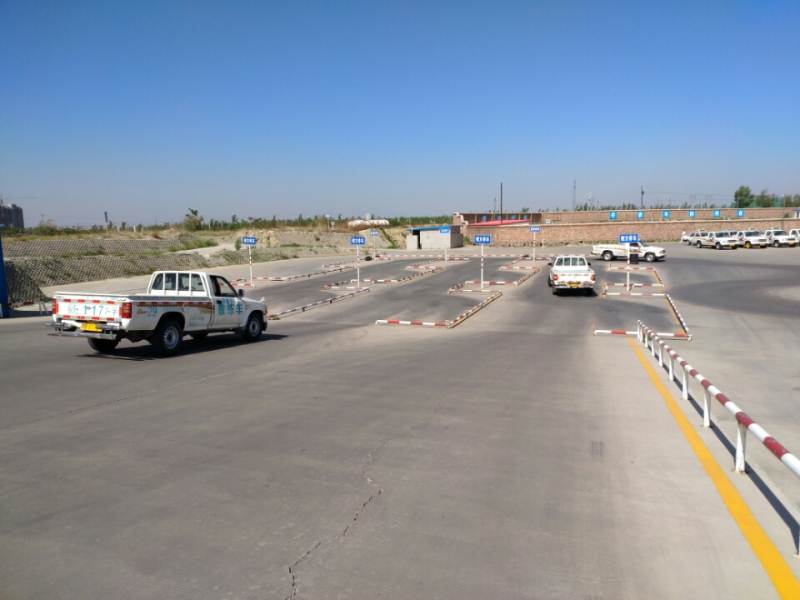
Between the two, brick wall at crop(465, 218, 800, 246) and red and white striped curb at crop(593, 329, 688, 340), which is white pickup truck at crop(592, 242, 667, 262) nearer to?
brick wall at crop(465, 218, 800, 246)

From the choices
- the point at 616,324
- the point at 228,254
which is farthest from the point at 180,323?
the point at 228,254

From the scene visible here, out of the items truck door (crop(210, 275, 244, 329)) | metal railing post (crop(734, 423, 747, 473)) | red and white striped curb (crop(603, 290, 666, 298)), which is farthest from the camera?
red and white striped curb (crop(603, 290, 666, 298))

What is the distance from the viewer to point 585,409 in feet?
30.1

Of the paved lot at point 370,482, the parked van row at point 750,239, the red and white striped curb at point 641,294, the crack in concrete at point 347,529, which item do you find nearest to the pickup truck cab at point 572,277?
the red and white striped curb at point 641,294

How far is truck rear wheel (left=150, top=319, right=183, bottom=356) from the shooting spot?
14031 mm

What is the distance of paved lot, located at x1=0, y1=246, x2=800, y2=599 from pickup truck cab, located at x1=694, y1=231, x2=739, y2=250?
49210mm

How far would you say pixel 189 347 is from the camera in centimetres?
1595

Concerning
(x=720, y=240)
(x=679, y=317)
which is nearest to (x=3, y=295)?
(x=679, y=317)

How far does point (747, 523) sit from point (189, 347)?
13.8 meters

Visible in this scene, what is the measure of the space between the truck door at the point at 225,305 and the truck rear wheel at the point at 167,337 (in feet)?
4.37

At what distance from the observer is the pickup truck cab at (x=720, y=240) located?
5694 centimetres

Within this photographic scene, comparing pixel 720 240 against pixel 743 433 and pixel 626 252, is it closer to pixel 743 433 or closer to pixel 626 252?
pixel 626 252

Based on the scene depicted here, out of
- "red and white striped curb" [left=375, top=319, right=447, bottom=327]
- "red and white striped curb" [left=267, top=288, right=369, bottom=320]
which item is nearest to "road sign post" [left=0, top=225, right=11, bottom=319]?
"red and white striped curb" [left=267, top=288, right=369, bottom=320]

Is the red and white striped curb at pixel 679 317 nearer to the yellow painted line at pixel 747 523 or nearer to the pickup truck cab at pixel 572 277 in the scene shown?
the pickup truck cab at pixel 572 277
